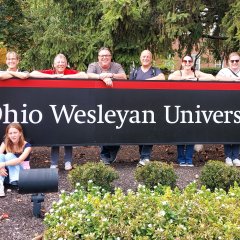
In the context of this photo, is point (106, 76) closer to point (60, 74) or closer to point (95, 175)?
point (60, 74)

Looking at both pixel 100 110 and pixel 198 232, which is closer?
pixel 198 232

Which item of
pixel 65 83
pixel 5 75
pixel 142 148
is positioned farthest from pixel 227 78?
pixel 5 75

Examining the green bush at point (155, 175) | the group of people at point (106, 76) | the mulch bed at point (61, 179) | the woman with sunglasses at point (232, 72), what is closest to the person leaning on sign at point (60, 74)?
the group of people at point (106, 76)

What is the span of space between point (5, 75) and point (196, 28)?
6.17 meters

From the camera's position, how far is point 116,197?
405cm

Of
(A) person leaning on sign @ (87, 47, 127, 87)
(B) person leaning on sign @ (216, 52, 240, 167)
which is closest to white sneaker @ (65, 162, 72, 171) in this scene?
(A) person leaning on sign @ (87, 47, 127, 87)

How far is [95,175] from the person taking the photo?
5871mm

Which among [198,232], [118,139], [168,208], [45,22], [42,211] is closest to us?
[198,232]

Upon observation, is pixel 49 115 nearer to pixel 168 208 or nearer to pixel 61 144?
pixel 61 144

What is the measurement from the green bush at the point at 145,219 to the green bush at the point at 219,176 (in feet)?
6.16

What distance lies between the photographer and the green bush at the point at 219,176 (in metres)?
6.04

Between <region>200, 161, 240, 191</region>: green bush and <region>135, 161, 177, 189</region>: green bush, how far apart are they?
438mm

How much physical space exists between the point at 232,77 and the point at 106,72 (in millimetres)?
2166

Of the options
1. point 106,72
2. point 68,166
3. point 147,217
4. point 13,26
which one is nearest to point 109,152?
point 68,166
